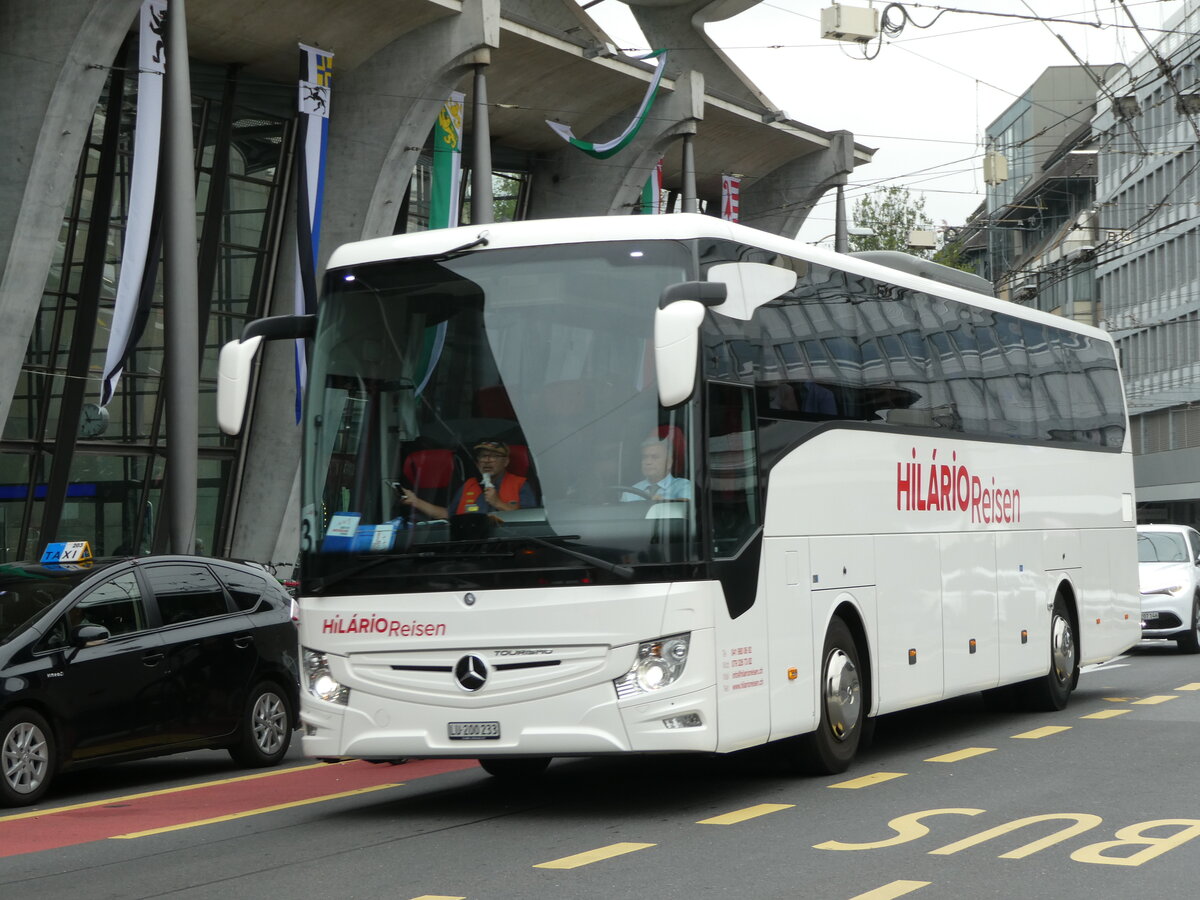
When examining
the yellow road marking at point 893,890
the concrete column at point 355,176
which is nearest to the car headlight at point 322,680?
the yellow road marking at point 893,890

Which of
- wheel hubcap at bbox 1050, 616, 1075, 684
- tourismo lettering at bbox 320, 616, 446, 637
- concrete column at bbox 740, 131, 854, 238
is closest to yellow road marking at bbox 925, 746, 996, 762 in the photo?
wheel hubcap at bbox 1050, 616, 1075, 684

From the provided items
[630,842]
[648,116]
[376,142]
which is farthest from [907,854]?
[648,116]

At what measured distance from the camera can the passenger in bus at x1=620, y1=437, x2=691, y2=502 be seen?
31.1ft

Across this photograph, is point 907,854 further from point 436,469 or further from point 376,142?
point 376,142

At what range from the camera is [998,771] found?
1152 centimetres

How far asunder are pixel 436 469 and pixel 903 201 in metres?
61.4

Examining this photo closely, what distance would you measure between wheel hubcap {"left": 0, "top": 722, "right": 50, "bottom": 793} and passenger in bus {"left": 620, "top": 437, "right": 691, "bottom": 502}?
14.4ft

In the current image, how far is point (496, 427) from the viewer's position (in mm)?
9680

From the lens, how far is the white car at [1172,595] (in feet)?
79.5

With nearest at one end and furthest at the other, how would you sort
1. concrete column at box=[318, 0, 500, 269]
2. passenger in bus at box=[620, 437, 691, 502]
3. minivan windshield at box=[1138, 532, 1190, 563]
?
passenger in bus at box=[620, 437, 691, 502]
minivan windshield at box=[1138, 532, 1190, 563]
concrete column at box=[318, 0, 500, 269]

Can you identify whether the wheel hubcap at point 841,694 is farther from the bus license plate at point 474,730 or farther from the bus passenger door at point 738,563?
the bus license plate at point 474,730

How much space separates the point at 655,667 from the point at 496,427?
154 cm

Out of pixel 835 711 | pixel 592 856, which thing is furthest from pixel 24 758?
pixel 835 711

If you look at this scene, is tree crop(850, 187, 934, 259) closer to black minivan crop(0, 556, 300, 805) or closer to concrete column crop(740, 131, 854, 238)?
concrete column crop(740, 131, 854, 238)
